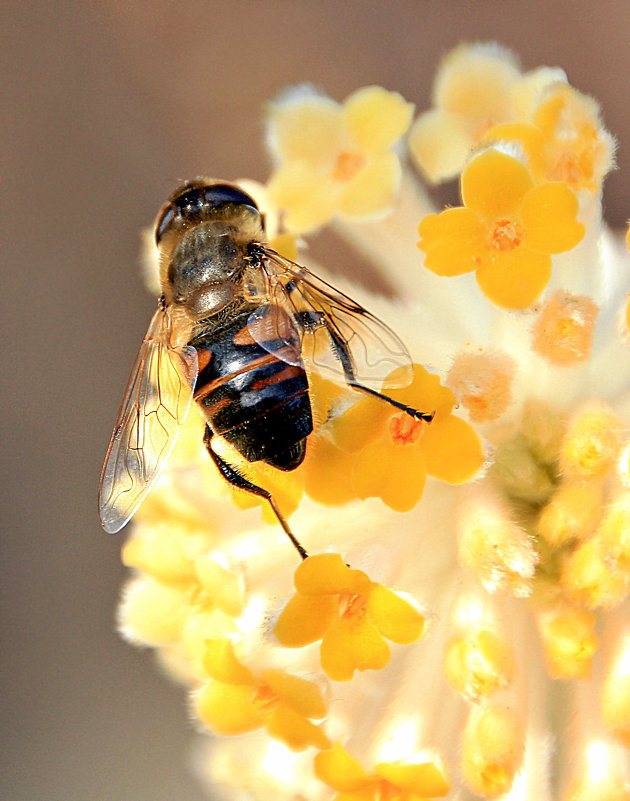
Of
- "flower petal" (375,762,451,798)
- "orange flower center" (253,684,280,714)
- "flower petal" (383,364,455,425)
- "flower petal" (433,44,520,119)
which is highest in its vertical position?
"flower petal" (433,44,520,119)

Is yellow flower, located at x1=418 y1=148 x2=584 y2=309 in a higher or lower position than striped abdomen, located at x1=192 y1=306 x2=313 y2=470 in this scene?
higher

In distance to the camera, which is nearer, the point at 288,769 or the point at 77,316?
the point at 288,769

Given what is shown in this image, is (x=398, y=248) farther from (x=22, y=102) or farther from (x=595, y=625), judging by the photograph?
(x=22, y=102)

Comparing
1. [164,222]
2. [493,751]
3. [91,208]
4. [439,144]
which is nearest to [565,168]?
[439,144]

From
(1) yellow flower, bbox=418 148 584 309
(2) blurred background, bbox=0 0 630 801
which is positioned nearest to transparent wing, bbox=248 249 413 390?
(1) yellow flower, bbox=418 148 584 309

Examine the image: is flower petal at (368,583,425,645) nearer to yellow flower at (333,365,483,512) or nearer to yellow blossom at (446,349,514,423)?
yellow flower at (333,365,483,512)

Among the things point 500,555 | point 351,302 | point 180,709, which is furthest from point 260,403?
point 180,709

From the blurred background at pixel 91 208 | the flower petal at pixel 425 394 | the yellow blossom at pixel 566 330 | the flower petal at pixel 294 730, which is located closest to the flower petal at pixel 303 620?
the flower petal at pixel 294 730
